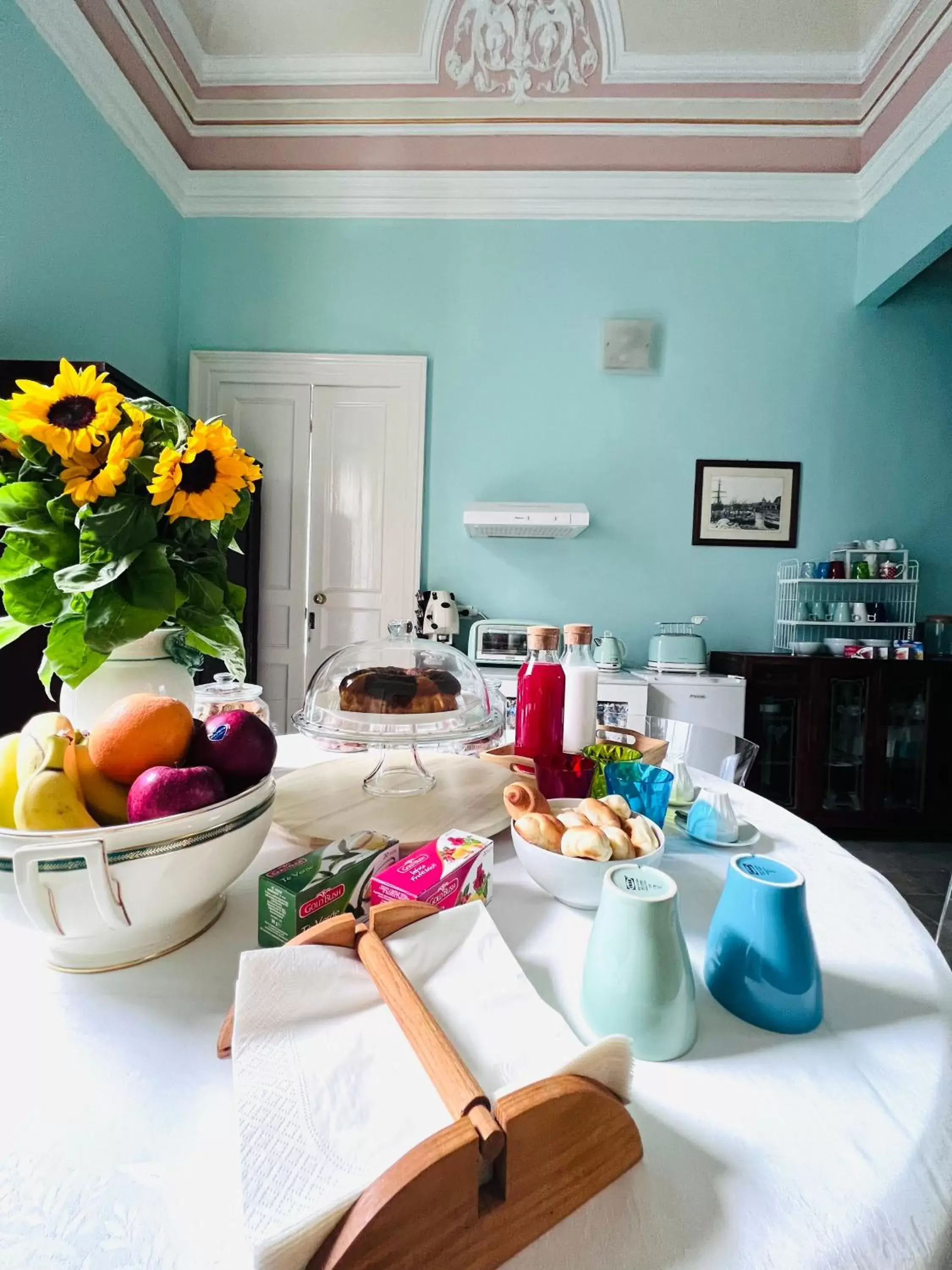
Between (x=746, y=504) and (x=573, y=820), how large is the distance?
2.92 metres

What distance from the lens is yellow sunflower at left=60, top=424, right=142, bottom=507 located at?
668 millimetres

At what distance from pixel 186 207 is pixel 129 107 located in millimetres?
581

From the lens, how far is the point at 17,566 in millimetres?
665

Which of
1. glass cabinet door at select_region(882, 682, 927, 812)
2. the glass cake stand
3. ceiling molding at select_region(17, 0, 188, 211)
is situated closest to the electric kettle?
glass cabinet door at select_region(882, 682, 927, 812)

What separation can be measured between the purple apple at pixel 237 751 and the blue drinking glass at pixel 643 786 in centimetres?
50

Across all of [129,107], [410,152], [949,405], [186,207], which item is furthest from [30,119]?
[949,405]

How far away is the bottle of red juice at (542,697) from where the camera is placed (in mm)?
938

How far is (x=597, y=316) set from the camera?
10.3ft

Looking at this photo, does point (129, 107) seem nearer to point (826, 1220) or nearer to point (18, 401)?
point (18, 401)

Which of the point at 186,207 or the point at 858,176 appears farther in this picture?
the point at 186,207

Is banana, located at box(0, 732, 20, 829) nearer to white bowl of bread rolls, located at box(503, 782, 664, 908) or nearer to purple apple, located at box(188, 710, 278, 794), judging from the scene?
purple apple, located at box(188, 710, 278, 794)

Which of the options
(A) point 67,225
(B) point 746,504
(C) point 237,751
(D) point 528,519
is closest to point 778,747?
(B) point 746,504

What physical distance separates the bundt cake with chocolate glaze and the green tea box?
0.30 metres

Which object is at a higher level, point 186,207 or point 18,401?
point 186,207
